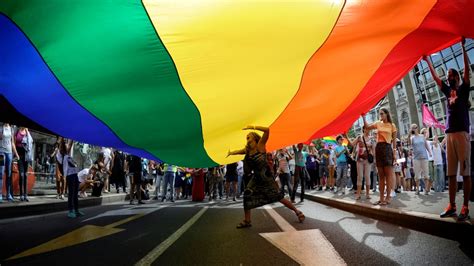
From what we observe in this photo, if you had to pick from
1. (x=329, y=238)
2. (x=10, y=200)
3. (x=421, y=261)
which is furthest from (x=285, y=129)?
(x=10, y=200)

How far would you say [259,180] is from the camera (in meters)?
6.06

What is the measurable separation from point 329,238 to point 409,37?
2880mm

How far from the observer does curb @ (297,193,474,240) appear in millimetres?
4031

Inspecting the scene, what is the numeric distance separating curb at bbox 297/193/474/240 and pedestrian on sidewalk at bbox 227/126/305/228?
1503 mm

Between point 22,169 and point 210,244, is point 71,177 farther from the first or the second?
point 210,244

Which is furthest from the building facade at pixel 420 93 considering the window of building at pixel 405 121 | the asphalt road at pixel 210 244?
the asphalt road at pixel 210 244

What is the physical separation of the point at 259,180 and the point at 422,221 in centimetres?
264

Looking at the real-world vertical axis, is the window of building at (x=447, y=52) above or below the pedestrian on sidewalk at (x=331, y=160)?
above

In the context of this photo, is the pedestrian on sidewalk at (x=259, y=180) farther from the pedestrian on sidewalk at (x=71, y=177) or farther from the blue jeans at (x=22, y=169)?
the blue jeans at (x=22, y=169)

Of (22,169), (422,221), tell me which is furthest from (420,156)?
(22,169)

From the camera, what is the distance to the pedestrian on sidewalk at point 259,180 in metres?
5.91

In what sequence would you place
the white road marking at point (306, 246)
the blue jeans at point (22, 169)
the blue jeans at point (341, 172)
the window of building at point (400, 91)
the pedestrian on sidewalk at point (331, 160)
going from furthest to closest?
the window of building at point (400, 91)
the pedestrian on sidewalk at point (331, 160)
the blue jeans at point (341, 172)
the blue jeans at point (22, 169)
the white road marking at point (306, 246)

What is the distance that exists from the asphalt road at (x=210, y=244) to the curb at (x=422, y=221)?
157mm

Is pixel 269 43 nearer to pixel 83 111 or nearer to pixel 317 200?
pixel 83 111
